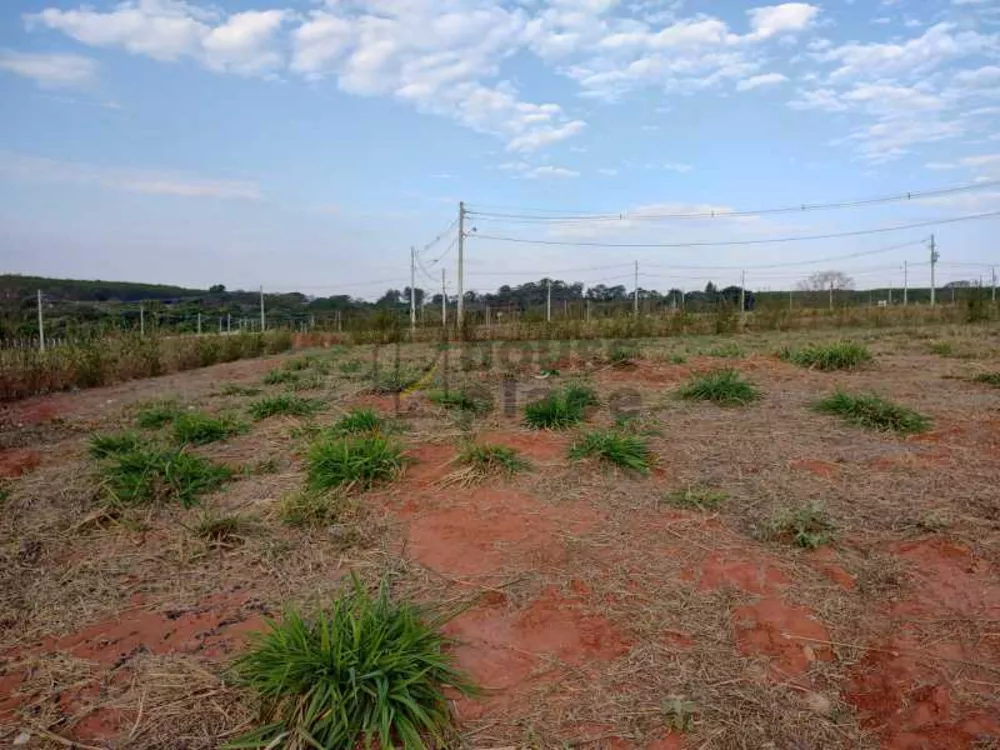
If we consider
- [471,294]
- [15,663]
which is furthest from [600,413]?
[471,294]

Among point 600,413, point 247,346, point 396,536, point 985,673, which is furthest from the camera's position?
point 247,346

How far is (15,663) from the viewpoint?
201cm

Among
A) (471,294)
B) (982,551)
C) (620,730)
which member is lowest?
(620,730)

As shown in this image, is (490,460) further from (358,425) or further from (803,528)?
(803,528)

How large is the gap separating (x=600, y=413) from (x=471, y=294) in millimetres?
22559

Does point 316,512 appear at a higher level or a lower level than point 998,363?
lower

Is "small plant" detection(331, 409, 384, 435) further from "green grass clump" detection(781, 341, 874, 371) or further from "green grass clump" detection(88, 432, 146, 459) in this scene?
"green grass clump" detection(781, 341, 874, 371)

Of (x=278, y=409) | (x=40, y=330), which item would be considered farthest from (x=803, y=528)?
(x=40, y=330)

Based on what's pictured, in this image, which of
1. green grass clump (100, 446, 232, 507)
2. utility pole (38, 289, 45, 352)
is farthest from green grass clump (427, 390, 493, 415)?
utility pole (38, 289, 45, 352)

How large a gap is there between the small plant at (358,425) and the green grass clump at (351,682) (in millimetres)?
2651

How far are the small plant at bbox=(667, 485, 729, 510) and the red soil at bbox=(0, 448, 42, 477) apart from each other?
429 cm

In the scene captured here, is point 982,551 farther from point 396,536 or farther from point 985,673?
point 396,536

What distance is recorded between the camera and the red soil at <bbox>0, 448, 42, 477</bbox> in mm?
4164

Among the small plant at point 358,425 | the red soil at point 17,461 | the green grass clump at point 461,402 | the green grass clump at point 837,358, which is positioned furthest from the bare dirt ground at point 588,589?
the green grass clump at point 837,358
